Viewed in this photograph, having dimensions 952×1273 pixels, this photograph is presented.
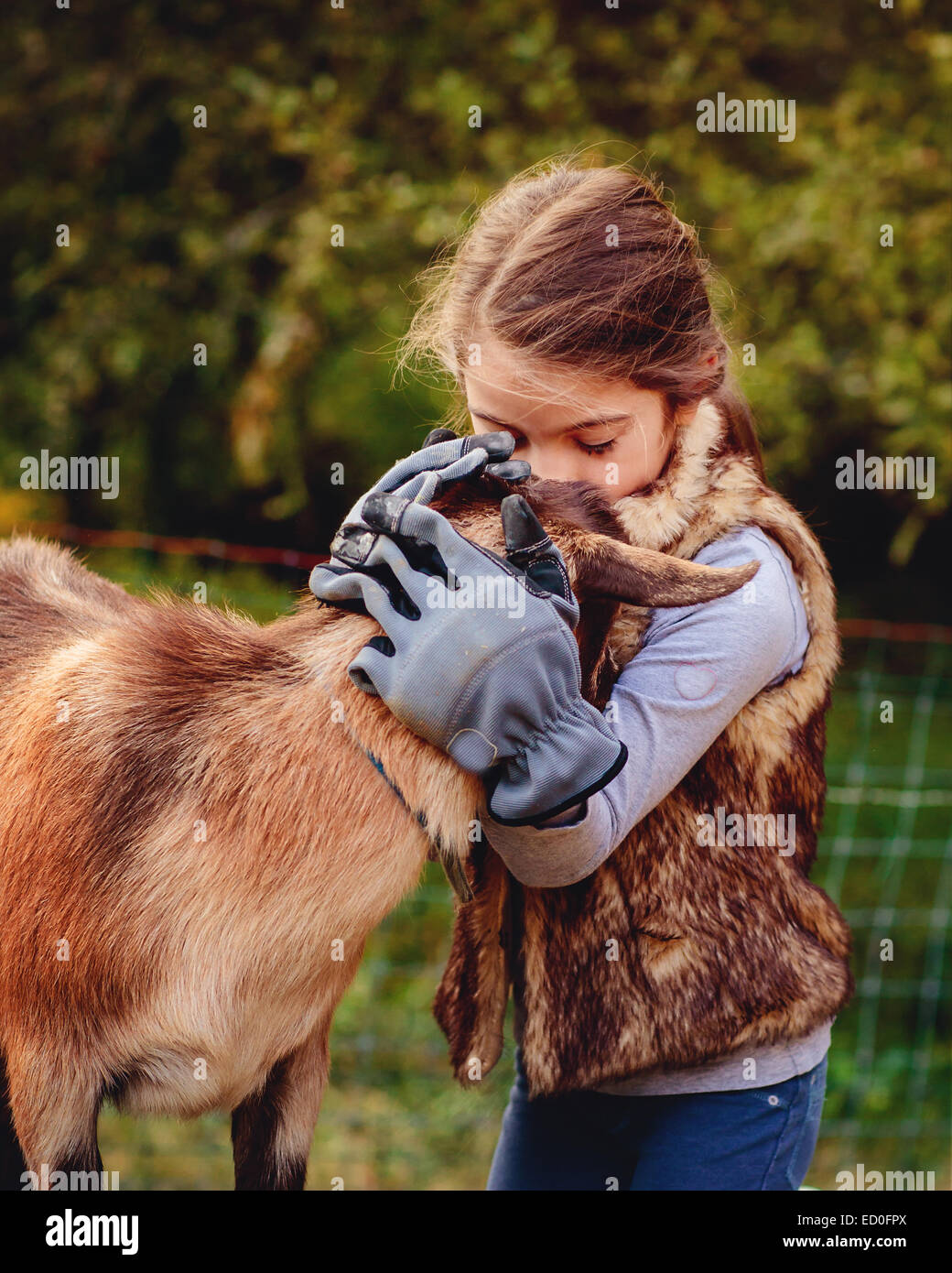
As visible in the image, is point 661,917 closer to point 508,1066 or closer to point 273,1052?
point 273,1052

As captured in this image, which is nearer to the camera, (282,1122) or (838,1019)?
(282,1122)

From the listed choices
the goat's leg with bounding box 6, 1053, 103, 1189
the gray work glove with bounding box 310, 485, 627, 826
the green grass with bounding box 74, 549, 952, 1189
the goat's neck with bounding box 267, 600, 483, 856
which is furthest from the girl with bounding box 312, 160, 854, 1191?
the green grass with bounding box 74, 549, 952, 1189

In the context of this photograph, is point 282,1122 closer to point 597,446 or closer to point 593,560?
point 593,560

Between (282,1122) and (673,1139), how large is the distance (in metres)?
0.66

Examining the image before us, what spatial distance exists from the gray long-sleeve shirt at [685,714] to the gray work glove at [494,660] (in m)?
0.10

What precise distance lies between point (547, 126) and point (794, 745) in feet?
12.9

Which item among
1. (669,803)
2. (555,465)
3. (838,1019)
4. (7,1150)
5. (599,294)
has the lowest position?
(838,1019)

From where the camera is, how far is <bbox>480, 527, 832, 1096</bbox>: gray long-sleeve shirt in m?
1.73

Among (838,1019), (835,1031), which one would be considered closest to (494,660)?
(835,1031)

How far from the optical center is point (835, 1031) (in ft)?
17.1

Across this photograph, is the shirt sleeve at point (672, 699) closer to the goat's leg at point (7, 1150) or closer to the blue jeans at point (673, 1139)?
the blue jeans at point (673, 1139)

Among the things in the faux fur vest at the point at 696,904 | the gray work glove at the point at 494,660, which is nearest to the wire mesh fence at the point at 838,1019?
the faux fur vest at the point at 696,904

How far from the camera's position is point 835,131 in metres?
5.17

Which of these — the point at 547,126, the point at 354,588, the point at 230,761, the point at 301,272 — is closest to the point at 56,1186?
the point at 230,761
